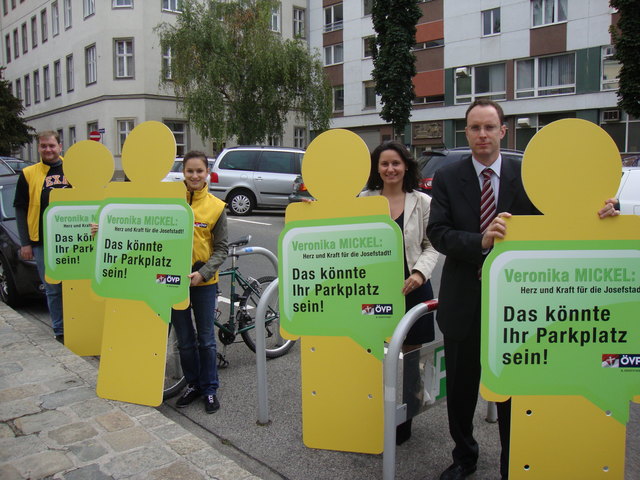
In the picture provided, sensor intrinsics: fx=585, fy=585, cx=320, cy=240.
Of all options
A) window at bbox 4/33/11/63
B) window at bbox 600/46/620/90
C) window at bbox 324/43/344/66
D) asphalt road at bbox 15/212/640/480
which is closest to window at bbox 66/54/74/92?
window at bbox 4/33/11/63

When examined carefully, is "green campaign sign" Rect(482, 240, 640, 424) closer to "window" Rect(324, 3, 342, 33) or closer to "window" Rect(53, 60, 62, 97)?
"window" Rect(324, 3, 342, 33)

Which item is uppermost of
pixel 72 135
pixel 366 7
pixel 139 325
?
pixel 366 7

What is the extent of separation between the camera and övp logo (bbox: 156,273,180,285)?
4027 millimetres

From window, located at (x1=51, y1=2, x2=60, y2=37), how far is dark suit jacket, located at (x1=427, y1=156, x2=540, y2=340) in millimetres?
41739

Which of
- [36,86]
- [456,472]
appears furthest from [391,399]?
[36,86]

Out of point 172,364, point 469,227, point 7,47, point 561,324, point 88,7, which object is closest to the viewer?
point 561,324

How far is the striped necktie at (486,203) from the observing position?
2848 mm

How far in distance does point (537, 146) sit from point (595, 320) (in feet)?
2.70

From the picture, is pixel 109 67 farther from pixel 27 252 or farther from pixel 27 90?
pixel 27 252

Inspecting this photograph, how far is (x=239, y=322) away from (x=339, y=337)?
187 centimetres

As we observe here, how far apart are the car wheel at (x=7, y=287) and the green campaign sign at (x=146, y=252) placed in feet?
10.8

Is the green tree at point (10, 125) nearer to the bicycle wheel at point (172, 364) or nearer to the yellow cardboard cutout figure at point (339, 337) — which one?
the bicycle wheel at point (172, 364)

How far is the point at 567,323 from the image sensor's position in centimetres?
264

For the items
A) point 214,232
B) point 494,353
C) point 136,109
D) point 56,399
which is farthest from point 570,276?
point 136,109
